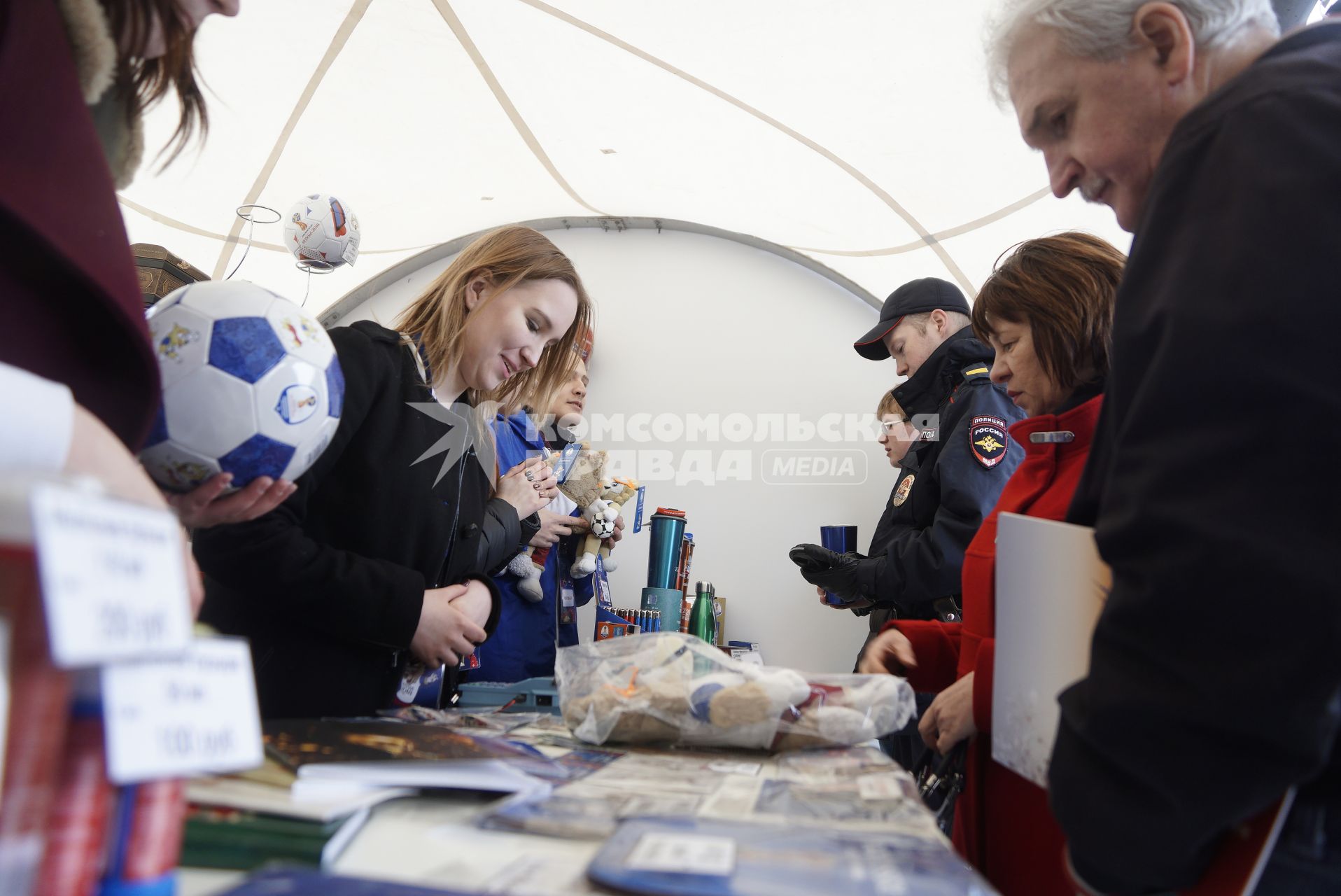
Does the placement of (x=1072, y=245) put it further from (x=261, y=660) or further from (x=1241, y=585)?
(x=261, y=660)

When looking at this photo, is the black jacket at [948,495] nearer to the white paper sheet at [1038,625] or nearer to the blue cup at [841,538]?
the blue cup at [841,538]

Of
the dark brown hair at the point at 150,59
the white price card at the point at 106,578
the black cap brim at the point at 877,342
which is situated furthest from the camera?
the black cap brim at the point at 877,342

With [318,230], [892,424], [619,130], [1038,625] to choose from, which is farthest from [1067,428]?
[318,230]

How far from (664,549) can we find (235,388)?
6.57 feet

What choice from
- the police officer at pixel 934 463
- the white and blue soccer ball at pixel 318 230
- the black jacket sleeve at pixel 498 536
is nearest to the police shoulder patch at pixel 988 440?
the police officer at pixel 934 463

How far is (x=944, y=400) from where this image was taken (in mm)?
2758

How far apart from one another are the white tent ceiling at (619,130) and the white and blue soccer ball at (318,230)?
52 centimetres

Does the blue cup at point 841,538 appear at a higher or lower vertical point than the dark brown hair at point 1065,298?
lower

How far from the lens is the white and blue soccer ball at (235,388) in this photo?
0.86 meters

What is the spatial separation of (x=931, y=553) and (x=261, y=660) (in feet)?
5.38

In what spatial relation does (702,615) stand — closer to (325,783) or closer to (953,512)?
(953,512)

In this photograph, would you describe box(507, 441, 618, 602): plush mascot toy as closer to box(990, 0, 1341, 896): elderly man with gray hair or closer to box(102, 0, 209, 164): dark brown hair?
box(102, 0, 209, 164): dark brown hair

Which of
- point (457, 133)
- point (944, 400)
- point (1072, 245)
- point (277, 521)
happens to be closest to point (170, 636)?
point (277, 521)

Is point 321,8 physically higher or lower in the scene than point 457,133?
higher
